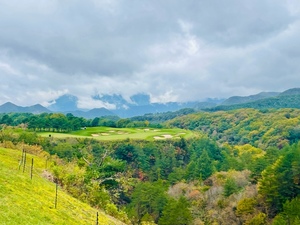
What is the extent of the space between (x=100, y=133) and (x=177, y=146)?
34496 millimetres

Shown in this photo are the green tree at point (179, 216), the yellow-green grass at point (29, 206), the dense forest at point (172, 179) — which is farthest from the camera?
the green tree at point (179, 216)

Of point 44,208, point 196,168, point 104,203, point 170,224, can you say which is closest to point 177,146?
point 196,168

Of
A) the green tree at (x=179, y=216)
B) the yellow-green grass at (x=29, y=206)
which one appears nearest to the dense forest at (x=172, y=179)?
the green tree at (x=179, y=216)

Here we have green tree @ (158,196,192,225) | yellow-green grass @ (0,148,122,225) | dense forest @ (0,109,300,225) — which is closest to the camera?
yellow-green grass @ (0,148,122,225)

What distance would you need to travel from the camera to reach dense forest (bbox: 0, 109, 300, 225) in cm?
4577

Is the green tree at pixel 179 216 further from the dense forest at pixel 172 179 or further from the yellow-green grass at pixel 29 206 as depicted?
the yellow-green grass at pixel 29 206

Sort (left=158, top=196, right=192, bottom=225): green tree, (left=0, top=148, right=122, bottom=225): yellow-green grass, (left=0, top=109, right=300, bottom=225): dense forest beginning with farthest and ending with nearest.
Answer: (left=158, top=196, right=192, bottom=225): green tree
(left=0, top=109, right=300, bottom=225): dense forest
(left=0, top=148, right=122, bottom=225): yellow-green grass

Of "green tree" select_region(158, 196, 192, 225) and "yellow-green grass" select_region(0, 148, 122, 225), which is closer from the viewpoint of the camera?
"yellow-green grass" select_region(0, 148, 122, 225)

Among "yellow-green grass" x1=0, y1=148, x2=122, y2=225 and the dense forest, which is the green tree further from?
"yellow-green grass" x1=0, y1=148, x2=122, y2=225

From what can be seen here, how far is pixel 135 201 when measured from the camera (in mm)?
74438

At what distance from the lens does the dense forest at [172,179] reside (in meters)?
45.8

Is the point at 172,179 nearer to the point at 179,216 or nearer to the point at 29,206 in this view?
the point at 179,216

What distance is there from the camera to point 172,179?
9606 cm

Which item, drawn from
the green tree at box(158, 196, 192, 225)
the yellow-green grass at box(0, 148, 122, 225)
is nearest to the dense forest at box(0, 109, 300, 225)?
the green tree at box(158, 196, 192, 225)
